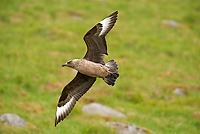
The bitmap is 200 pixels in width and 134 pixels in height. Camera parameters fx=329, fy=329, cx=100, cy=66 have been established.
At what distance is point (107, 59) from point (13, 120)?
610 centimetres

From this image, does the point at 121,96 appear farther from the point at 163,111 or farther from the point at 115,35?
the point at 115,35

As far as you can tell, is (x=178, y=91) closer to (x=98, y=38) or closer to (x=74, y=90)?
(x=74, y=90)

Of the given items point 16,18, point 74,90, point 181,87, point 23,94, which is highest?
point 16,18

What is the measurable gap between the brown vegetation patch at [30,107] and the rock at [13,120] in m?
1.12

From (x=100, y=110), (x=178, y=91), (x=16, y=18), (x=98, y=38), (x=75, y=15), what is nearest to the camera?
(x=98, y=38)

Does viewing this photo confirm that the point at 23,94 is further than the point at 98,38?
Yes

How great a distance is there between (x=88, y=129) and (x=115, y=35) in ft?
26.8

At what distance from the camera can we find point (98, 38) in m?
6.59

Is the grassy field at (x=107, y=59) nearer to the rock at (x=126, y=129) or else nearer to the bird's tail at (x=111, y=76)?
the rock at (x=126, y=129)

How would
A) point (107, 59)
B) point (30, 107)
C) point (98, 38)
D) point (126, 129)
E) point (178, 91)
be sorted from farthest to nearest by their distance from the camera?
point (107, 59) < point (178, 91) < point (30, 107) < point (126, 129) < point (98, 38)

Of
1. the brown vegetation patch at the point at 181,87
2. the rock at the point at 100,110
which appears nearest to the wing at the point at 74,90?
the rock at the point at 100,110

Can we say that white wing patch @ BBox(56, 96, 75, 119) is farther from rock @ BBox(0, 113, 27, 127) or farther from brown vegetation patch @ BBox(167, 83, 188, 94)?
brown vegetation patch @ BBox(167, 83, 188, 94)

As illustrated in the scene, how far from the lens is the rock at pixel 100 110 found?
28.3ft

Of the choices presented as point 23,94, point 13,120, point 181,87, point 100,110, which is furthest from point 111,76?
point 181,87
